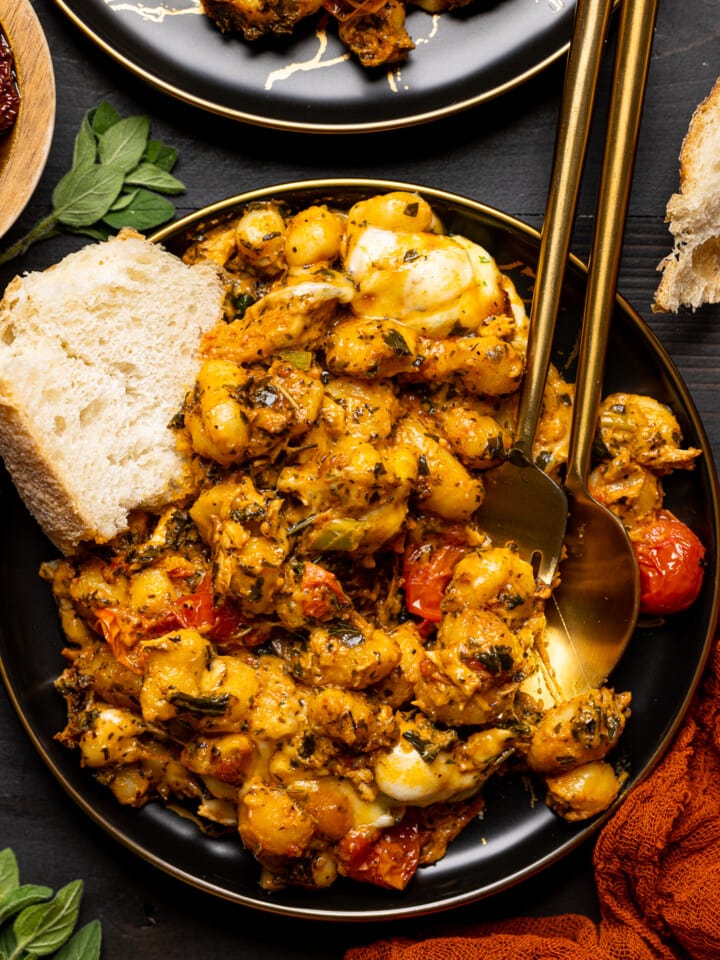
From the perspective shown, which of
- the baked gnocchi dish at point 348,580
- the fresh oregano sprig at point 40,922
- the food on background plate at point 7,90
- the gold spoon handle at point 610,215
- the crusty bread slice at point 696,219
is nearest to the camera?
the gold spoon handle at point 610,215

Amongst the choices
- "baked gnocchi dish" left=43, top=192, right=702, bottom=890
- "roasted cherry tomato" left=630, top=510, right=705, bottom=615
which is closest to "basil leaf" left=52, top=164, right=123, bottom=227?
"baked gnocchi dish" left=43, top=192, right=702, bottom=890

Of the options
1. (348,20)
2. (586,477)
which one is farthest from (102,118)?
(586,477)

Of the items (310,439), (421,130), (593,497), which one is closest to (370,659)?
(310,439)

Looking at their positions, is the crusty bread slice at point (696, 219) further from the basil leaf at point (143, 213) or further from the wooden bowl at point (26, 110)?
the wooden bowl at point (26, 110)

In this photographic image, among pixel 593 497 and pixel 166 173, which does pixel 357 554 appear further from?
pixel 166 173

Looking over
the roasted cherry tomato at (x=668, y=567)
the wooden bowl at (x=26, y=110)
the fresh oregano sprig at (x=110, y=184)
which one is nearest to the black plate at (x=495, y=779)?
the roasted cherry tomato at (x=668, y=567)

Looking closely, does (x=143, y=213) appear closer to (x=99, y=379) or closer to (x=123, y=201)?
(x=123, y=201)

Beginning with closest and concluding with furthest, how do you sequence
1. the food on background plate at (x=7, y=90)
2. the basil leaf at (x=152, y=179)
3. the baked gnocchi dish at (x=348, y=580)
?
1. the baked gnocchi dish at (x=348, y=580)
2. the food on background plate at (x=7, y=90)
3. the basil leaf at (x=152, y=179)

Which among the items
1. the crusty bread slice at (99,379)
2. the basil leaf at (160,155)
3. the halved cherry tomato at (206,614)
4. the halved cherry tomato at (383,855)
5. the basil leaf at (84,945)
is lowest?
the basil leaf at (84,945)
